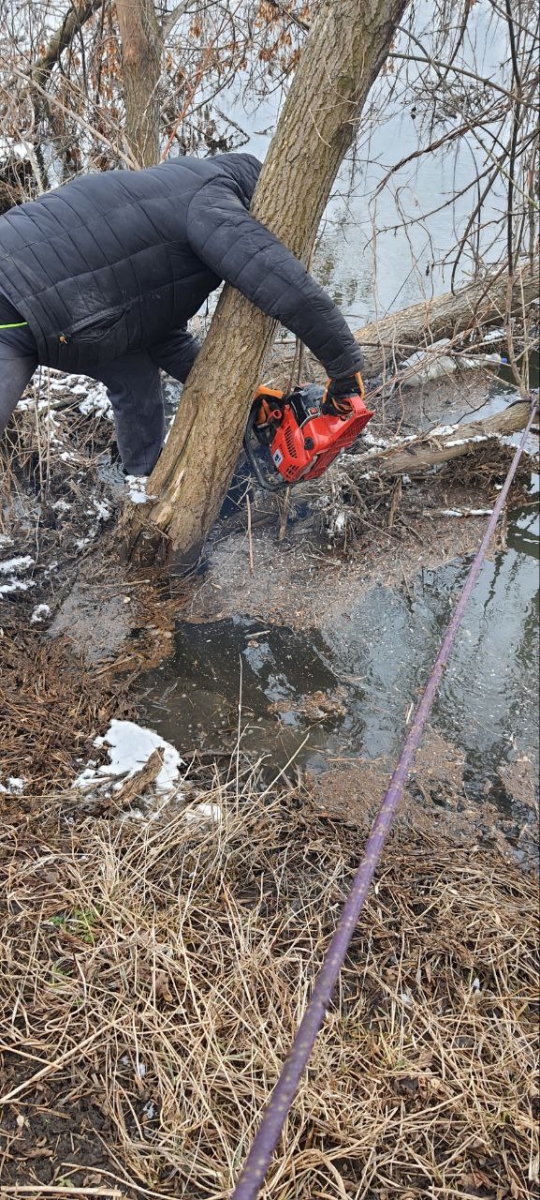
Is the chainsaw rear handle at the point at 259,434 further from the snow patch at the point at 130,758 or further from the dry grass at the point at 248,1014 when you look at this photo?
the dry grass at the point at 248,1014

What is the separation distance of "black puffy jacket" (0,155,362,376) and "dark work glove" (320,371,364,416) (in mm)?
195

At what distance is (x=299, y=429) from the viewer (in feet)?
9.85

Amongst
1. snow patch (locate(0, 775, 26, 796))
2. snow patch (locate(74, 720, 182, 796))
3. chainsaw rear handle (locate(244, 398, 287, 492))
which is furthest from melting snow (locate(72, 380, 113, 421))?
snow patch (locate(0, 775, 26, 796))

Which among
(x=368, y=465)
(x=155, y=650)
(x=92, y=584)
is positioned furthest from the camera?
(x=368, y=465)

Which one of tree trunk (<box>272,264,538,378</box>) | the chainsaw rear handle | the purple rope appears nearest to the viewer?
the purple rope

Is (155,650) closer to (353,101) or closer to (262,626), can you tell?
(262,626)

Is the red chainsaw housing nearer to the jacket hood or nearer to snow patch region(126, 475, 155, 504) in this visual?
snow patch region(126, 475, 155, 504)

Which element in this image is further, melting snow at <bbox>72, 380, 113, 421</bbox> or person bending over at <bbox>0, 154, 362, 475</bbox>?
melting snow at <bbox>72, 380, 113, 421</bbox>

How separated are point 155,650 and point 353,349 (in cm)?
144

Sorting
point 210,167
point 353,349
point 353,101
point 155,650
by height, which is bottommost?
point 155,650

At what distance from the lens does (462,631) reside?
3527mm

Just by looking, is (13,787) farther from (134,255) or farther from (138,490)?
(134,255)

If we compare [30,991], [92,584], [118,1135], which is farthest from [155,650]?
[118,1135]

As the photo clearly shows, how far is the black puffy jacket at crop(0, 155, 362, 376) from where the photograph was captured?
2320 mm
